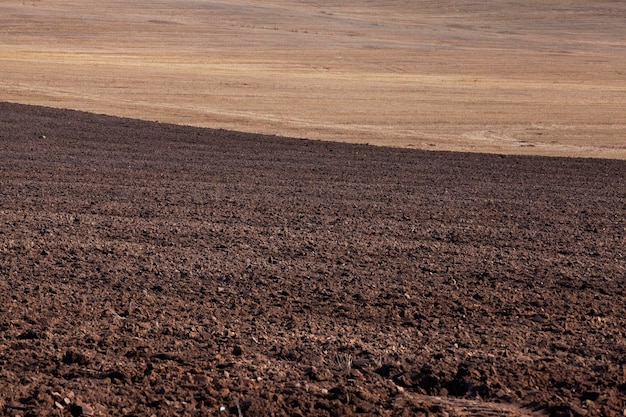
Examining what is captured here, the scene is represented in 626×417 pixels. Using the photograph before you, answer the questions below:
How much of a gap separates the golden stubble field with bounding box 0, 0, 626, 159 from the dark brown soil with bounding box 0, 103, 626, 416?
32.3 feet

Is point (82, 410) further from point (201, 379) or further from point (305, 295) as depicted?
point (305, 295)

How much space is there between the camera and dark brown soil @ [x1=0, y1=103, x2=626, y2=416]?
4.82 m

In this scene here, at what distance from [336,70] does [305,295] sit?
3801cm

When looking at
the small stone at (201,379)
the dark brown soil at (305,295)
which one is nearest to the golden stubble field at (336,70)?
the dark brown soil at (305,295)

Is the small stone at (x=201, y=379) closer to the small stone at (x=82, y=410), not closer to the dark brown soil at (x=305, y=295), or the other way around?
the dark brown soil at (x=305, y=295)

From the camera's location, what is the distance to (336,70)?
4409 centimetres

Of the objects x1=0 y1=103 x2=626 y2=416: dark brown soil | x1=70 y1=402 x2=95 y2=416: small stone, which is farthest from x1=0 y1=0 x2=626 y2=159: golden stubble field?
x1=70 y1=402 x2=95 y2=416: small stone

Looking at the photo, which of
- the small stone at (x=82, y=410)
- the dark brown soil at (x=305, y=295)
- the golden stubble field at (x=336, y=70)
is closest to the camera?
the small stone at (x=82, y=410)

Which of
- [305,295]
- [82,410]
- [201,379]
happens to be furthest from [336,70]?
[82,410]

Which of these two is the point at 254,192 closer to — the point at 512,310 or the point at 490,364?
the point at 512,310

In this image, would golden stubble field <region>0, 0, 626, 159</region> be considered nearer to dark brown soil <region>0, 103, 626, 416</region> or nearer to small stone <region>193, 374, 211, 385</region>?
dark brown soil <region>0, 103, 626, 416</region>

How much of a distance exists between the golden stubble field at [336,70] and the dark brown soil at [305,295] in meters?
9.83

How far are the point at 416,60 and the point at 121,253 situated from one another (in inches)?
1771

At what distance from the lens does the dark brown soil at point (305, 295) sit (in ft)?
15.8
